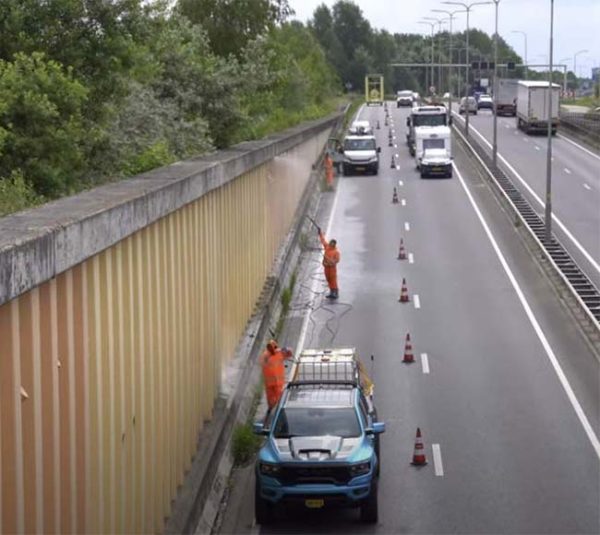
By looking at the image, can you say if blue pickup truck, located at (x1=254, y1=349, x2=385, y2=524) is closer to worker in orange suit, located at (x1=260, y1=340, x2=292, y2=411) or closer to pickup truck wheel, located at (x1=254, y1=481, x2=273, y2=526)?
pickup truck wheel, located at (x1=254, y1=481, x2=273, y2=526)

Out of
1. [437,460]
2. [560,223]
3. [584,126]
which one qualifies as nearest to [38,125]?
[437,460]

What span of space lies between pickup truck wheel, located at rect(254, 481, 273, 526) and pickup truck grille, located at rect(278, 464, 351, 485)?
0.38 meters

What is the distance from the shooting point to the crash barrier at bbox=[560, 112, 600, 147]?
76562mm

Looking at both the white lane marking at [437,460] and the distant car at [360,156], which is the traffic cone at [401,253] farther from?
the distant car at [360,156]

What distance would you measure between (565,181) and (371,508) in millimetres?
42859

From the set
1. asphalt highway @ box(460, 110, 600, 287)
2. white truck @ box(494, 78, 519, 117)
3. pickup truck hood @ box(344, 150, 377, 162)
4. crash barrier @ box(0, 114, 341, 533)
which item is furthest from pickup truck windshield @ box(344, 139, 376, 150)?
white truck @ box(494, 78, 519, 117)

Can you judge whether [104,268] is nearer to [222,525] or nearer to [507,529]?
[222,525]

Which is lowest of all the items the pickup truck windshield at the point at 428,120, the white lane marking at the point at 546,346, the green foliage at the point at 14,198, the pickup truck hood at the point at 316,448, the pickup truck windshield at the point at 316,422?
the white lane marking at the point at 546,346

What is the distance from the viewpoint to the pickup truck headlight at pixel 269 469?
16016mm

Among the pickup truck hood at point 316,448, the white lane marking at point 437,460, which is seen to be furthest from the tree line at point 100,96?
the white lane marking at point 437,460

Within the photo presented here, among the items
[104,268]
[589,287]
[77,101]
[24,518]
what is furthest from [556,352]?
[24,518]

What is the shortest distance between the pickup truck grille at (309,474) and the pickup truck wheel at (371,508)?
45 cm

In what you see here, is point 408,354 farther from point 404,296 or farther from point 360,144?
point 360,144

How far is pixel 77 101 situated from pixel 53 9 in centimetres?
294
